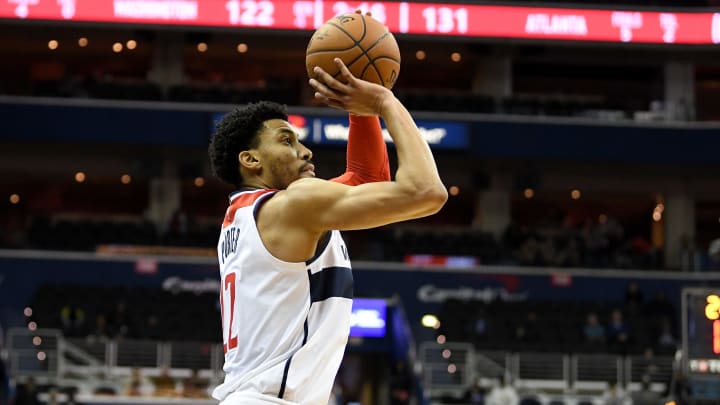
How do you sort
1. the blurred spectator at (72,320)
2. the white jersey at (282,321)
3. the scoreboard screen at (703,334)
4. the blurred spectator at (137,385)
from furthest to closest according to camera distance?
the blurred spectator at (72,320) → the blurred spectator at (137,385) → the scoreboard screen at (703,334) → the white jersey at (282,321)

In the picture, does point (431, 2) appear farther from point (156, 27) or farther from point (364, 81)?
point (364, 81)

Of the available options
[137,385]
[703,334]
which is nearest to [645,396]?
[703,334]

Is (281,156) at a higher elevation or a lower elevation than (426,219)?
higher

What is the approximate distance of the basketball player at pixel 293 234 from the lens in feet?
15.1

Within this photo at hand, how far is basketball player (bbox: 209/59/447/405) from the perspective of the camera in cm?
460

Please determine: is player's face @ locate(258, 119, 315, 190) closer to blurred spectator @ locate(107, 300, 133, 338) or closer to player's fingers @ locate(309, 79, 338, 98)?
player's fingers @ locate(309, 79, 338, 98)

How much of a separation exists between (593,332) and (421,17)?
8655 millimetres

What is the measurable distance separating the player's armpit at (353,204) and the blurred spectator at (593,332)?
2167cm

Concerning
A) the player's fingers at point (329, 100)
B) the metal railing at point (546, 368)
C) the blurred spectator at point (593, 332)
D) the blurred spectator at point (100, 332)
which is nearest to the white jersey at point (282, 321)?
the player's fingers at point (329, 100)

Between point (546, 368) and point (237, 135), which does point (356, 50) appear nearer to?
point (237, 135)

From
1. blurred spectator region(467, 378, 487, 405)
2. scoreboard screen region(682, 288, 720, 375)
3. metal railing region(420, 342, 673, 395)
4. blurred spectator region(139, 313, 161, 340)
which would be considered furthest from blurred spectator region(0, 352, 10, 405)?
scoreboard screen region(682, 288, 720, 375)

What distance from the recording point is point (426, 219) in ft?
118

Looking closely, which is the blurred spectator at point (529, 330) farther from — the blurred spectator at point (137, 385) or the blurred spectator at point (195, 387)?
the blurred spectator at point (137, 385)

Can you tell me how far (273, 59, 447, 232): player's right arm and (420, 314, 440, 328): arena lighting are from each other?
23.7m
